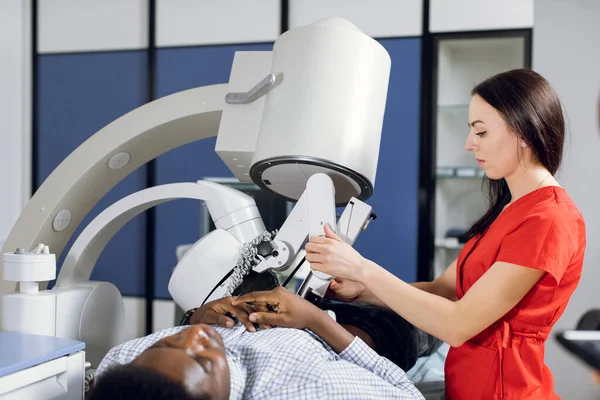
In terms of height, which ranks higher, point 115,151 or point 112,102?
point 112,102

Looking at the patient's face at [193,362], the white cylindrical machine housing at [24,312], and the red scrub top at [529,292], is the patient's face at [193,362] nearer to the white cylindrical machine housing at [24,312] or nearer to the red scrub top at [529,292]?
the white cylindrical machine housing at [24,312]

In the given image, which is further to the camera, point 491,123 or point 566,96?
point 566,96

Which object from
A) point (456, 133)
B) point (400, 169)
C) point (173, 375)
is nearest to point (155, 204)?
point (173, 375)

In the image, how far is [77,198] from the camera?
1542 mm

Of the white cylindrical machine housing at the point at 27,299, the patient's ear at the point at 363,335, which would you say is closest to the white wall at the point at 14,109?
the white cylindrical machine housing at the point at 27,299

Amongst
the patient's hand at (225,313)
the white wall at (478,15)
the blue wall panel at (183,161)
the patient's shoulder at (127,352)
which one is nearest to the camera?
the patient's shoulder at (127,352)

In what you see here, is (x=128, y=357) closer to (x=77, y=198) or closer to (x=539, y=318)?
(x=77, y=198)

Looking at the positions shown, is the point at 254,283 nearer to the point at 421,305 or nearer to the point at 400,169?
the point at 421,305

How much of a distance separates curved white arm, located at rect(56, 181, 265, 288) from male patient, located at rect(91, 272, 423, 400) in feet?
0.54

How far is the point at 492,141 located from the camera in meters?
1.17

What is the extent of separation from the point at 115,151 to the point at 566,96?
153 centimetres

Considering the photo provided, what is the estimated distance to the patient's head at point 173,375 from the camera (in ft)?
2.73

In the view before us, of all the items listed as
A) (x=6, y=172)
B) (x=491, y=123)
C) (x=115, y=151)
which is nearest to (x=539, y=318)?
(x=491, y=123)

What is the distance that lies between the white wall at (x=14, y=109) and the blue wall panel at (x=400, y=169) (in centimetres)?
204
